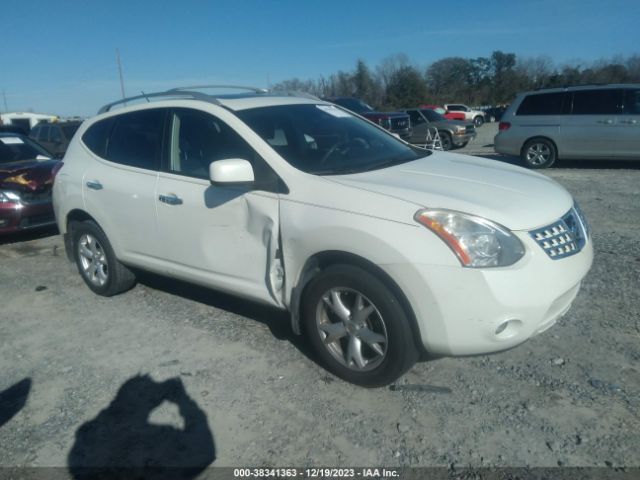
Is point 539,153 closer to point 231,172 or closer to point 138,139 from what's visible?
point 138,139

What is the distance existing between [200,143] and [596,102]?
10.3m

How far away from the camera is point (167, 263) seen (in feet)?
13.7

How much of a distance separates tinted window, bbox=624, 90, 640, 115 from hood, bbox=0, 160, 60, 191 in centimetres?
1099

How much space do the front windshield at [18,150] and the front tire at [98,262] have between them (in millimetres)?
3631

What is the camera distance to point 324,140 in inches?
155

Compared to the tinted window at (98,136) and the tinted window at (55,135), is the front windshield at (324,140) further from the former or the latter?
the tinted window at (55,135)

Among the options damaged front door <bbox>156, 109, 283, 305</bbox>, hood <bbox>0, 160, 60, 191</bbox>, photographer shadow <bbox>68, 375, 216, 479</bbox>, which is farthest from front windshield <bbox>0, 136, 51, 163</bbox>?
photographer shadow <bbox>68, 375, 216, 479</bbox>

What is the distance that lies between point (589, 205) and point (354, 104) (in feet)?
43.0

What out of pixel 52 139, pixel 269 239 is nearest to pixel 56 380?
pixel 269 239

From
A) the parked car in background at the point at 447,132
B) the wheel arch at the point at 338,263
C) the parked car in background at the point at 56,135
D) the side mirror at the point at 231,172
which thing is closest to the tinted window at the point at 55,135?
the parked car in background at the point at 56,135

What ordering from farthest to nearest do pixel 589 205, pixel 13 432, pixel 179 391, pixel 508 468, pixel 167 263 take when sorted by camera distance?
pixel 589 205 → pixel 167 263 → pixel 179 391 → pixel 13 432 → pixel 508 468

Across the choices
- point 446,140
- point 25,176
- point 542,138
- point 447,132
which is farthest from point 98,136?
point 446,140

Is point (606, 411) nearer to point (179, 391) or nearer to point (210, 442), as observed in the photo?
point (210, 442)

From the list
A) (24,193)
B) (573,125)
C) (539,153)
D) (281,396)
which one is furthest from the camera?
(539,153)
